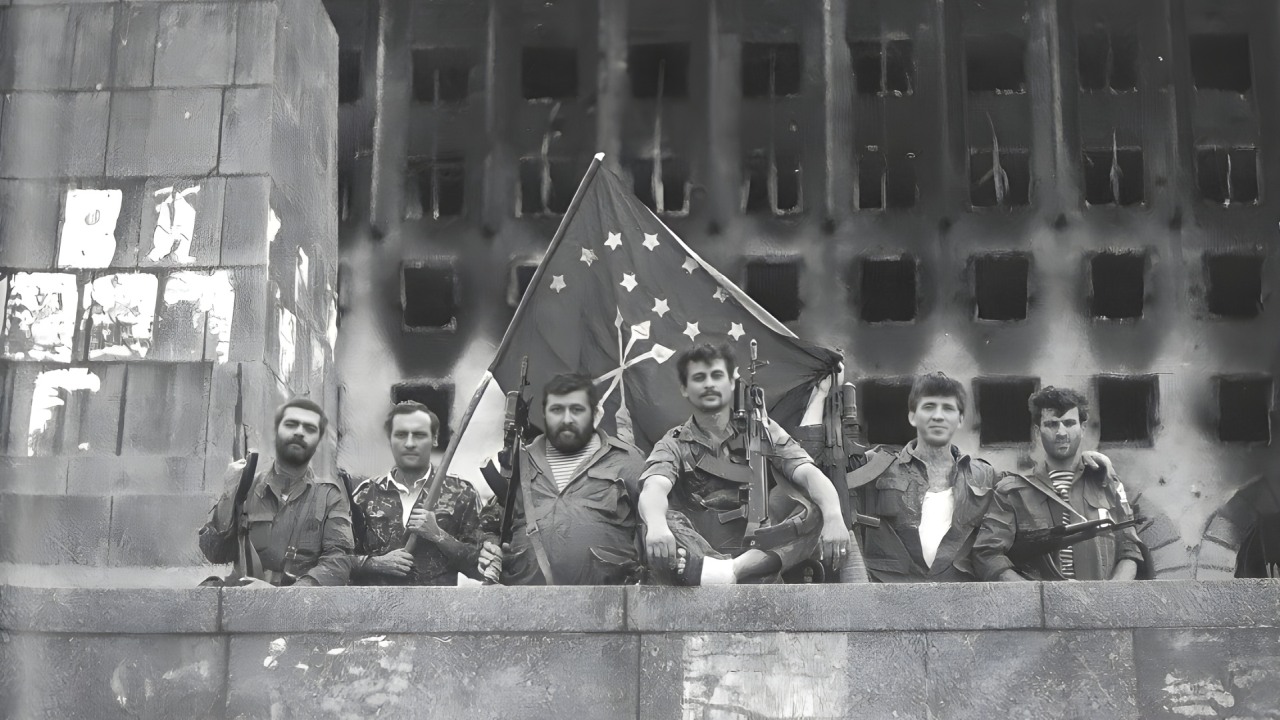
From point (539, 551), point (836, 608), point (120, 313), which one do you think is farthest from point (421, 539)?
point (120, 313)

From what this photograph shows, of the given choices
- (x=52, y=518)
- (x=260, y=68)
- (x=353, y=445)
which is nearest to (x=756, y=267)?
(x=353, y=445)

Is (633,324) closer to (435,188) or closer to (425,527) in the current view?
(425,527)

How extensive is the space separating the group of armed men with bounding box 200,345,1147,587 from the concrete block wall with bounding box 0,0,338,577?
2.66 m

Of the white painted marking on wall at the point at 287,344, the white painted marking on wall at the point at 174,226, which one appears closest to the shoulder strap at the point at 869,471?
the white painted marking on wall at the point at 287,344

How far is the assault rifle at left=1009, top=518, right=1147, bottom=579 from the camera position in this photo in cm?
1156

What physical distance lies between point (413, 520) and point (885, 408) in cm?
1098

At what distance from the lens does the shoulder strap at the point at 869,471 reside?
1241 centimetres

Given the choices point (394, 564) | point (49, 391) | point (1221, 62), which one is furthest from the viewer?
point (1221, 62)

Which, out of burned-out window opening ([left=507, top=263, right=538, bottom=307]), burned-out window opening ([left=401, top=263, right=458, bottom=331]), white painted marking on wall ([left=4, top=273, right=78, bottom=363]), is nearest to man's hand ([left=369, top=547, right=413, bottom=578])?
white painted marking on wall ([left=4, top=273, right=78, bottom=363])

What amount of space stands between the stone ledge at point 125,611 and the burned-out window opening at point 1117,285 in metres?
13.9

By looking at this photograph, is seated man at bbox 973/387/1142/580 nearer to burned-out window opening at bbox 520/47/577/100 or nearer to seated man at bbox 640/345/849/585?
seated man at bbox 640/345/849/585

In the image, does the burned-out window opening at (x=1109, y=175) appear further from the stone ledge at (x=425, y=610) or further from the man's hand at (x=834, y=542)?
the stone ledge at (x=425, y=610)

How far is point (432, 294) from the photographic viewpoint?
2150 centimetres

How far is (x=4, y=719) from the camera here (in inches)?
476
